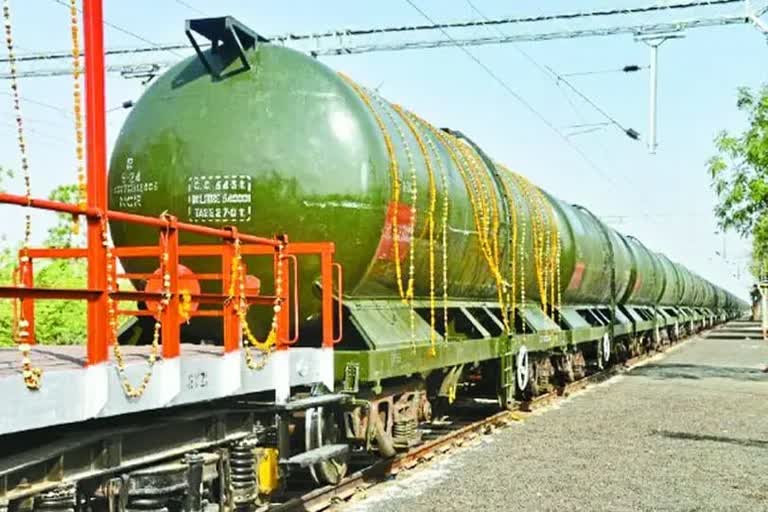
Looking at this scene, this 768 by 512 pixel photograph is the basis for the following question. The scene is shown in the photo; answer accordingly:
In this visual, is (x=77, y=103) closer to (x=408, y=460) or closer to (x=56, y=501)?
(x=56, y=501)

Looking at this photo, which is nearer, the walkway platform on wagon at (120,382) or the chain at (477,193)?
the walkway platform on wagon at (120,382)

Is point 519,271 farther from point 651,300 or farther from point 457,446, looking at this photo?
point 651,300

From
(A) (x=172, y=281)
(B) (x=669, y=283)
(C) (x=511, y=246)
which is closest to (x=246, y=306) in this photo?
(A) (x=172, y=281)

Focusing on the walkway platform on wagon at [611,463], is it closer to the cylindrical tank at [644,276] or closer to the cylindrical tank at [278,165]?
the cylindrical tank at [278,165]

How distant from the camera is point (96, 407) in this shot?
3910 millimetres

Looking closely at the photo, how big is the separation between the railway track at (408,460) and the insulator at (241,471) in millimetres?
663

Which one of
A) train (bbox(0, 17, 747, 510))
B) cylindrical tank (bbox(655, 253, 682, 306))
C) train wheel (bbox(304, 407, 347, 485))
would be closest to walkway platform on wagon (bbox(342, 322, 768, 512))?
train wheel (bbox(304, 407, 347, 485))

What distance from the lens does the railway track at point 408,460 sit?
23.0 ft

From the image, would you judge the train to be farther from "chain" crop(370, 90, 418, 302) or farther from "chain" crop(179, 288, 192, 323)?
"chain" crop(179, 288, 192, 323)

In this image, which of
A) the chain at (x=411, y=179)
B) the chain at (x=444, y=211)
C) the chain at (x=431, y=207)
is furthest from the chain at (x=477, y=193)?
the chain at (x=411, y=179)

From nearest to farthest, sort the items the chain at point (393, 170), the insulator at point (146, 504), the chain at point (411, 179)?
the insulator at point (146, 504) < the chain at point (393, 170) < the chain at point (411, 179)

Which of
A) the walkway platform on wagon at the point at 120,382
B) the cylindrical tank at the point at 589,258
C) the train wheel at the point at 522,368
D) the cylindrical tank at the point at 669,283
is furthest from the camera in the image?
the cylindrical tank at the point at 669,283

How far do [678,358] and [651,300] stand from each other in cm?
195

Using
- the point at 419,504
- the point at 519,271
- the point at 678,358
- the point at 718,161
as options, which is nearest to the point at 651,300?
the point at 678,358
